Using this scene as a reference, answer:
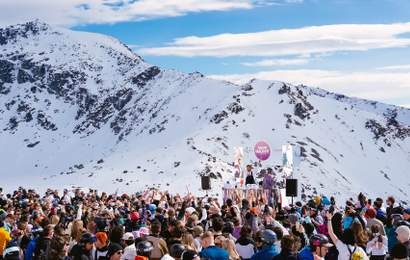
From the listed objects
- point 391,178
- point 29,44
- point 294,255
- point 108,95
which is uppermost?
point 29,44

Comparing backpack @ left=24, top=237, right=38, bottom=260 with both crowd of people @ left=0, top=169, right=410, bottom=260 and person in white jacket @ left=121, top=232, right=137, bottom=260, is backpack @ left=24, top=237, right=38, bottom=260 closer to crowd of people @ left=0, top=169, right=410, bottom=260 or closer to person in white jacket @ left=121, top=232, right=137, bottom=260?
crowd of people @ left=0, top=169, right=410, bottom=260

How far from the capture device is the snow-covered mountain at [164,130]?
75.8 meters

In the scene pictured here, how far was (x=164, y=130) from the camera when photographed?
9588 cm

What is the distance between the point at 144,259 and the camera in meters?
8.84

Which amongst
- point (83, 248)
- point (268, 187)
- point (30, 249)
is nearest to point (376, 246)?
point (83, 248)

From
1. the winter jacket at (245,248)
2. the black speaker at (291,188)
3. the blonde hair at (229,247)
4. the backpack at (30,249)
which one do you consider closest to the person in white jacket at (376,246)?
the winter jacket at (245,248)

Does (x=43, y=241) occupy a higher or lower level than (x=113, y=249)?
lower

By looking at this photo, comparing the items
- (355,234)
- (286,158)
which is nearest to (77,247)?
(355,234)

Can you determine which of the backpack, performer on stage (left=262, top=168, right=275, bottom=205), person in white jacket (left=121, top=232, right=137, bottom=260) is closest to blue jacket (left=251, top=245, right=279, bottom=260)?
person in white jacket (left=121, top=232, right=137, bottom=260)

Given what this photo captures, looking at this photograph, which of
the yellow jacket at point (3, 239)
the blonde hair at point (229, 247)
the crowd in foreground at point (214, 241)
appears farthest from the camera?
the yellow jacket at point (3, 239)

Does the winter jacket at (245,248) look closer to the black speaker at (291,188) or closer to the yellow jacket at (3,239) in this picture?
the yellow jacket at (3,239)

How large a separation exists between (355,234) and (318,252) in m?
0.96

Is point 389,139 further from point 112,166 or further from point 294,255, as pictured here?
point 294,255

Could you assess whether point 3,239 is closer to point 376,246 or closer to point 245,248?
point 245,248
